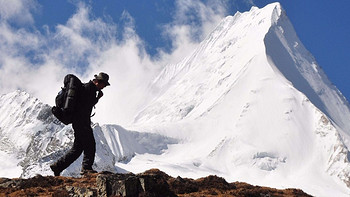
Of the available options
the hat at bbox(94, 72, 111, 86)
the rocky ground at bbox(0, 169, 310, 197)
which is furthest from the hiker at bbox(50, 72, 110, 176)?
the rocky ground at bbox(0, 169, 310, 197)

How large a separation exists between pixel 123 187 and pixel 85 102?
3.06 m

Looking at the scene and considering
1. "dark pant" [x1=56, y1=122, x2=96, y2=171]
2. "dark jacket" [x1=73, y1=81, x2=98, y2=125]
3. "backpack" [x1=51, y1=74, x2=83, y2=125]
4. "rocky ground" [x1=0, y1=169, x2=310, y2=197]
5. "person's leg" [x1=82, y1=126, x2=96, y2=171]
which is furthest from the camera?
"person's leg" [x1=82, y1=126, x2=96, y2=171]

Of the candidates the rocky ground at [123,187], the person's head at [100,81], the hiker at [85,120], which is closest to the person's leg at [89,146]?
the hiker at [85,120]

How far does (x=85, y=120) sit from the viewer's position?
16938 millimetres

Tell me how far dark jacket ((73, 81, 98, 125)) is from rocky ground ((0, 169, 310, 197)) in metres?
1.77

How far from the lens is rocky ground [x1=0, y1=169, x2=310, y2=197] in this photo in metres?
15.4

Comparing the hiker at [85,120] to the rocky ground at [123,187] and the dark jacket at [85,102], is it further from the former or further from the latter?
the rocky ground at [123,187]

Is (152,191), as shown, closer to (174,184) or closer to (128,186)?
(128,186)

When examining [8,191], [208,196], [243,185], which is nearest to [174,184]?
[208,196]

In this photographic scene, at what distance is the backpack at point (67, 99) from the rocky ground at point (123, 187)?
6.39 feet

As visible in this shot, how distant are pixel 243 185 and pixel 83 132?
9.70m

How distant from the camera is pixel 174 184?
2116 cm

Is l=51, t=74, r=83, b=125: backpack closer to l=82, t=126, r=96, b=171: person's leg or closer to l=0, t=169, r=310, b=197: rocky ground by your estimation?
l=82, t=126, r=96, b=171: person's leg

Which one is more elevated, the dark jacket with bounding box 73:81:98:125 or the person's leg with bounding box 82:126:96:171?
the dark jacket with bounding box 73:81:98:125
